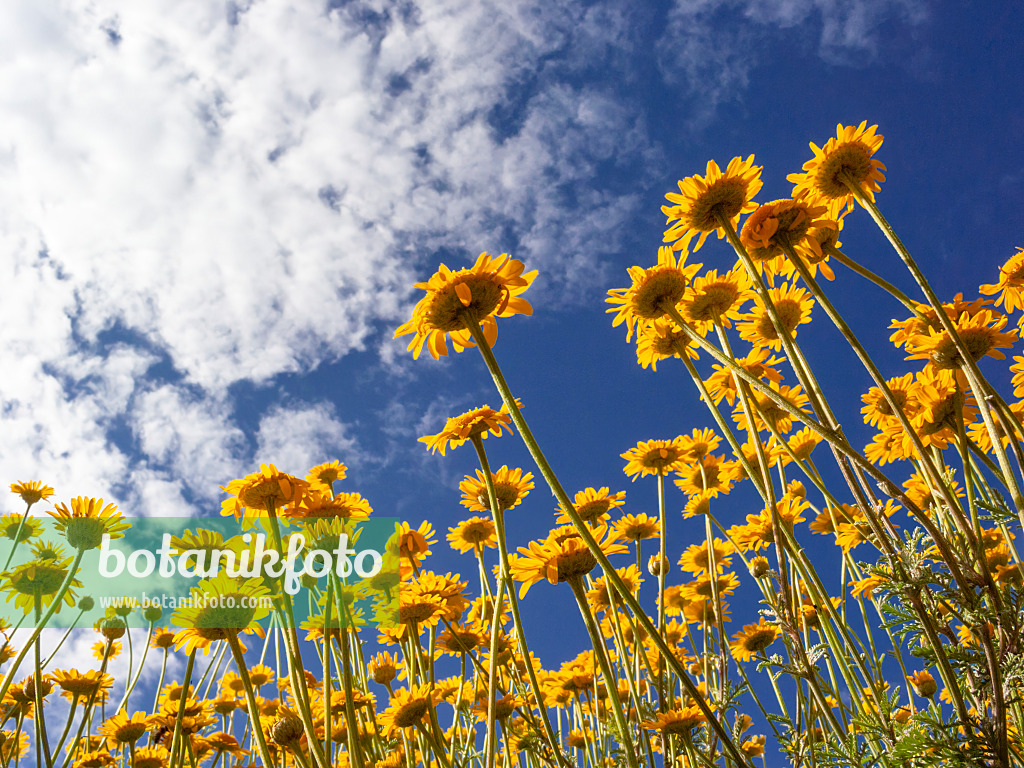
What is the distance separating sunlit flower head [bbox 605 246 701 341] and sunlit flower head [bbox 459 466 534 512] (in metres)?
1.40

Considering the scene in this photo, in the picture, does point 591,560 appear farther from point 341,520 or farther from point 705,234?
point 705,234

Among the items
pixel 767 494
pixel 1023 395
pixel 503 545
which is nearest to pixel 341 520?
pixel 503 545

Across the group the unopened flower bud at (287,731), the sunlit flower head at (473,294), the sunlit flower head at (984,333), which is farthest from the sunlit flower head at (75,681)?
the sunlit flower head at (984,333)

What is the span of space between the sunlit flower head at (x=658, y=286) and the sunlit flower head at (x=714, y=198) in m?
0.15

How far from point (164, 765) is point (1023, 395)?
5265 millimetres

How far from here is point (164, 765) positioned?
398 centimetres

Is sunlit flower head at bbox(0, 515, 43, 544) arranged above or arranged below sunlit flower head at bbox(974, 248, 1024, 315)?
above

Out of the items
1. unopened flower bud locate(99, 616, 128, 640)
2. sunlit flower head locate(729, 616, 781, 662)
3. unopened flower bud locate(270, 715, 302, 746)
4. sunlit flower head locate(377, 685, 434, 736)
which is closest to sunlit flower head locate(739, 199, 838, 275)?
sunlit flower head locate(377, 685, 434, 736)

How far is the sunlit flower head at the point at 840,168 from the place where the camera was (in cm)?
238

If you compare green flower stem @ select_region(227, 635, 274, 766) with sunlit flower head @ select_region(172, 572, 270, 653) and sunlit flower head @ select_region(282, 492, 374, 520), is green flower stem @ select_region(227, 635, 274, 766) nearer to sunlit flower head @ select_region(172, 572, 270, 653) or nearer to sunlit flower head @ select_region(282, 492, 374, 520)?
sunlit flower head @ select_region(172, 572, 270, 653)

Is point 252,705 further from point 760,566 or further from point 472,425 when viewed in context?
point 760,566

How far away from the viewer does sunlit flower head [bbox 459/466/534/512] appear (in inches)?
141

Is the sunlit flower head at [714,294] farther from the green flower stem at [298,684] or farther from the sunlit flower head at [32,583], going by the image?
the sunlit flower head at [32,583]

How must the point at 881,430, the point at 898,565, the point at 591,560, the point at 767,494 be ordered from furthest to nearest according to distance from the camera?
the point at 881,430, the point at 591,560, the point at 767,494, the point at 898,565
